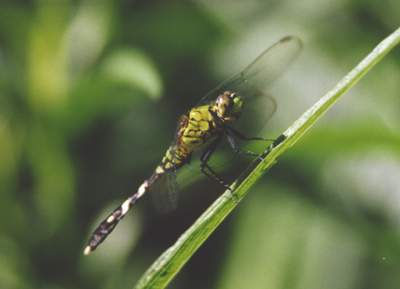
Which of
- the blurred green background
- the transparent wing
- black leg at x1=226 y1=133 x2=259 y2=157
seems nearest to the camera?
black leg at x1=226 y1=133 x2=259 y2=157

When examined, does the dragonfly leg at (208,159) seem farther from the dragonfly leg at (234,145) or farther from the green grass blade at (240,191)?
the green grass blade at (240,191)

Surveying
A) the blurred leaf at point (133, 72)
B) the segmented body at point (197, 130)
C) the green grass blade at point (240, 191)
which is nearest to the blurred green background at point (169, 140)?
the blurred leaf at point (133, 72)

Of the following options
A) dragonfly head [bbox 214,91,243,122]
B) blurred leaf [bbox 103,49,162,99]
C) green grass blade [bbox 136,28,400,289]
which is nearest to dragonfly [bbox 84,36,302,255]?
dragonfly head [bbox 214,91,243,122]

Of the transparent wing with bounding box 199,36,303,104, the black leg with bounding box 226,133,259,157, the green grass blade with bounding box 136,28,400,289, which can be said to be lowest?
the green grass blade with bounding box 136,28,400,289

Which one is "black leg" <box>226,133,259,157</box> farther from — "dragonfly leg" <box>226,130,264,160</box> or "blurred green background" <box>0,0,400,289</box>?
"blurred green background" <box>0,0,400,289</box>

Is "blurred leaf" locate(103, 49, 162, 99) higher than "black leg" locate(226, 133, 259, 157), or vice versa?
"blurred leaf" locate(103, 49, 162, 99)

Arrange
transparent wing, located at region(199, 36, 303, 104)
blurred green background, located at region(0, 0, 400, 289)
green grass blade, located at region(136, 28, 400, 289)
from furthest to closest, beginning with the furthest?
1. blurred green background, located at region(0, 0, 400, 289)
2. transparent wing, located at region(199, 36, 303, 104)
3. green grass blade, located at region(136, 28, 400, 289)

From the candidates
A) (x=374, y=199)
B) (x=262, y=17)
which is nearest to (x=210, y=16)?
(x=262, y=17)
